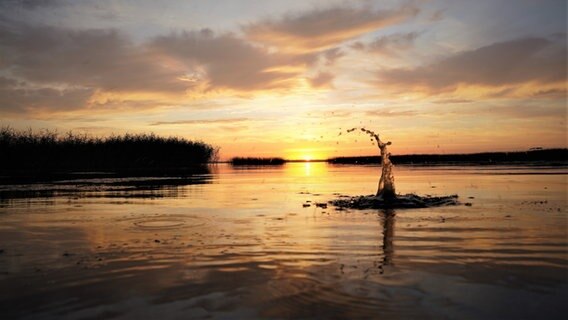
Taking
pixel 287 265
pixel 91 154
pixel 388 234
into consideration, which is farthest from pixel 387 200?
pixel 91 154

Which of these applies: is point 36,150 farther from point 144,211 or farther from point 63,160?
point 144,211

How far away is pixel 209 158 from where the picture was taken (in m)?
116

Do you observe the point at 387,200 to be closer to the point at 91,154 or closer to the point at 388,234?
the point at 388,234

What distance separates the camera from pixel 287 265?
8.44 m

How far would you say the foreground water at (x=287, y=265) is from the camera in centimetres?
609

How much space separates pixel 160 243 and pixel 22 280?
3.49 meters

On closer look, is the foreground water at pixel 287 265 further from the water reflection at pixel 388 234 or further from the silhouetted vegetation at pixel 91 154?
the silhouetted vegetation at pixel 91 154

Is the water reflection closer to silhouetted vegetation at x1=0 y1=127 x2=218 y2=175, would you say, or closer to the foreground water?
the foreground water

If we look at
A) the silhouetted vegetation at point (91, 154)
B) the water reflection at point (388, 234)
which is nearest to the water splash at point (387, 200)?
the water reflection at point (388, 234)

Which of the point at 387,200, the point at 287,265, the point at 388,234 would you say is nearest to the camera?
the point at 287,265

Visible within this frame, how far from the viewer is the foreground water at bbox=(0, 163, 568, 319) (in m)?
6.09

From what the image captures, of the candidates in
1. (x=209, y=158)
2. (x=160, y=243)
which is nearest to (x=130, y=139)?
(x=209, y=158)

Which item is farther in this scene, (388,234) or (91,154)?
(91,154)

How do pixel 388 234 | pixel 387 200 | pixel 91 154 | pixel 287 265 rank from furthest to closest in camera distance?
pixel 91 154
pixel 387 200
pixel 388 234
pixel 287 265
